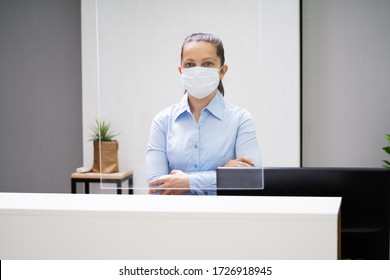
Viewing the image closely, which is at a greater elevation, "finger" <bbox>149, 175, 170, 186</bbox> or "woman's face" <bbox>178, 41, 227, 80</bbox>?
"woman's face" <bbox>178, 41, 227, 80</bbox>

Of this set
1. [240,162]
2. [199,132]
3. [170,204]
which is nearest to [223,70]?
[199,132]

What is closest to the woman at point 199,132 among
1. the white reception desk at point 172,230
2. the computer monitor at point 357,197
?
the computer monitor at point 357,197

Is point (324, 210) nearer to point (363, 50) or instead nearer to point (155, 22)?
point (155, 22)

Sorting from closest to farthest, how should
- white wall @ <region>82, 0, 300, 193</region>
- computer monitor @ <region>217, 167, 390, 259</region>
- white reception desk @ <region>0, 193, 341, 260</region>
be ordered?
white reception desk @ <region>0, 193, 341, 260</region> < computer monitor @ <region>217, 167, 390, 259</region> < white wall @ <region>82, 0, 300, 193</region>

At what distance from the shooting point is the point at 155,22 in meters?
1.77

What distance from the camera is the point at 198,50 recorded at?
1.82 meters

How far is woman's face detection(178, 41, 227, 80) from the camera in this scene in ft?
5.94

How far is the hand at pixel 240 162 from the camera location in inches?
71.7

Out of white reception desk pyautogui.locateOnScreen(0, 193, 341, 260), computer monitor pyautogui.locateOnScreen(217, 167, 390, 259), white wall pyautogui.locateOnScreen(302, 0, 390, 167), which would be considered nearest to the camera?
white reception desk pyautogui.locateOnScreen(0, 193, 341, 260)

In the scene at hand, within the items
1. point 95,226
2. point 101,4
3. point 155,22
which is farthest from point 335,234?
point 101,4

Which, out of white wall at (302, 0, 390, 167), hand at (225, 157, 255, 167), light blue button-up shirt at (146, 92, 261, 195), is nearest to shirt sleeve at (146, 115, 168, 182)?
light blue button-up shirt at (146, 92, 261, 195)

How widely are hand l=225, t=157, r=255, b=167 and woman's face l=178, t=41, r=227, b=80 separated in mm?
335

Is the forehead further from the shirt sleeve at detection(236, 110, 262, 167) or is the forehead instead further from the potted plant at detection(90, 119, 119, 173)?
the potted plant at detection(90, 119, 119, 173)

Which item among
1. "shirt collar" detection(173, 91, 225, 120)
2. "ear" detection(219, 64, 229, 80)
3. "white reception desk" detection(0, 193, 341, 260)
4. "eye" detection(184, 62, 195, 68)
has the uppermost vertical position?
"eye" detection(184, 62, 195, 68)
